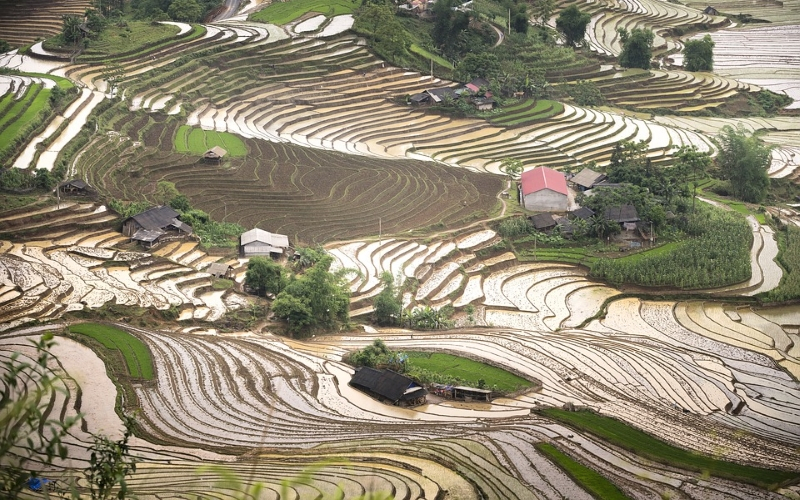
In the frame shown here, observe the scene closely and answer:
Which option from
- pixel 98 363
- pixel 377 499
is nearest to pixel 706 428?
pixel 98 363

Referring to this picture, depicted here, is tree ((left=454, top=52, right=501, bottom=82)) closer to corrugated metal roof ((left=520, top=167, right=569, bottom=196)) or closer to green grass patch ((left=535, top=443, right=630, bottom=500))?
corrugated metal roof ((left=520, top=167, right=569, bottom=196))

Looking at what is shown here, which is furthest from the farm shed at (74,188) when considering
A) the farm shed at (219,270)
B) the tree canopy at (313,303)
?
the tree canopy at (313,303)

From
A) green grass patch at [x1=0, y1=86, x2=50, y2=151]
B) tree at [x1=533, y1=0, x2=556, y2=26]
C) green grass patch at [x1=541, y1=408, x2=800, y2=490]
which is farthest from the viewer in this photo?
tree at [x1=533, y1=0, x2=556, y2=26]

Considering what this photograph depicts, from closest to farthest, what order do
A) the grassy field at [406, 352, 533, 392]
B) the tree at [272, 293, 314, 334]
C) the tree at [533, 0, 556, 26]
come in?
the grassy field at [406, 352, 533, 392] < the tree at [272, 293, 314, 334] < the tree at [533, 0, 556, 26]

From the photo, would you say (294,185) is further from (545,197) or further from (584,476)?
(584,476)

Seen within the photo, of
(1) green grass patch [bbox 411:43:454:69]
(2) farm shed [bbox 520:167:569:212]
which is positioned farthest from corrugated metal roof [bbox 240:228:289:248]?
(1) green grass patch [bbox 411:43:454:69]

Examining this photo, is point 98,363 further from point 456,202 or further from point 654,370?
point 456,202
